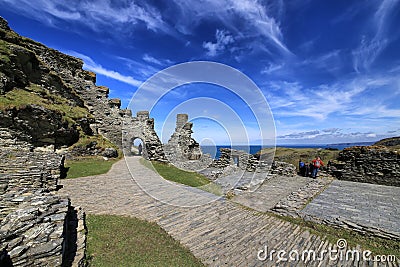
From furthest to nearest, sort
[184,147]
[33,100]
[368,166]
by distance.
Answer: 1. [184,147]
2. [33,100]
3. [368,166]

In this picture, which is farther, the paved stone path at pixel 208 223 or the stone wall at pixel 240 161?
the stone wall at pixel 240 161

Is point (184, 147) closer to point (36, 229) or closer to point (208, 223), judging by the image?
point (208, 223)

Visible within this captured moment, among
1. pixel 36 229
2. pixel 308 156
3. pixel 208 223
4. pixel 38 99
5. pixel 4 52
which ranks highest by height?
pixel 4 52

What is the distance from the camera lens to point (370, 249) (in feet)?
19.2

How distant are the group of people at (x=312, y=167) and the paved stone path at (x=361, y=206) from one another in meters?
3.29

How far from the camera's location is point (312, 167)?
15.9 meters

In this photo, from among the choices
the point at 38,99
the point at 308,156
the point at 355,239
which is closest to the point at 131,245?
the point at 355,239

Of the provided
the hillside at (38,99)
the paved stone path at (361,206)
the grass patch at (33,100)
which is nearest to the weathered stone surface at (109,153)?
the hillside at (38,99)

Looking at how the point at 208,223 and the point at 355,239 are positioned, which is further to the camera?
the point at 208,223

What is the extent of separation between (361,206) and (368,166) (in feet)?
23.5

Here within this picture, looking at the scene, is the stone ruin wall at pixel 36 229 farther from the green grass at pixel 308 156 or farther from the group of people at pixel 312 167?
→ the green grass at pixel 308 156

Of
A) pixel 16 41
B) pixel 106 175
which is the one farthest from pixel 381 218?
pixel 16 41

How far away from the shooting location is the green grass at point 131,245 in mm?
4706

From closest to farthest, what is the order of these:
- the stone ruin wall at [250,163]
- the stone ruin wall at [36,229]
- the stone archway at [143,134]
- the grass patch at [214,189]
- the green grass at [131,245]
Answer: the stone ruin wall at [36,229] < the green grass at [131,245] < the grass patch at [214,189] < the stone ruin wall at [250,163] < the stone archway at [143,134]
